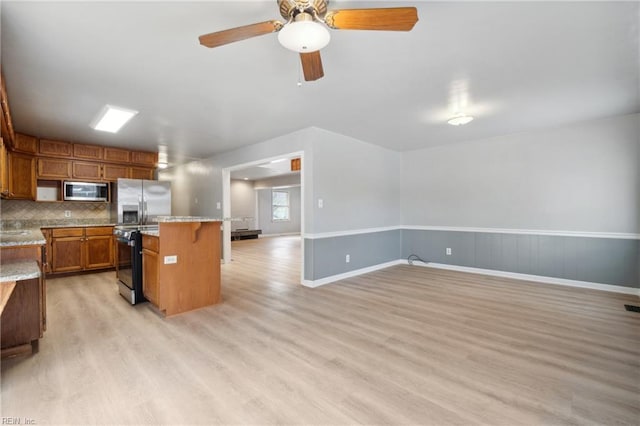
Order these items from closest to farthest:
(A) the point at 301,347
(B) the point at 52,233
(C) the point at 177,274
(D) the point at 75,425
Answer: (D) the point at 75,425 < (A) the point at 301,347 < (C) the point at 177,274 < (B) the point at 52,233

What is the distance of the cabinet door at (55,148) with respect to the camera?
191 inches

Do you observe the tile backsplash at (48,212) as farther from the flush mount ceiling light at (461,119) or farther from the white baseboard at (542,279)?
the white baseboard at (542,279)

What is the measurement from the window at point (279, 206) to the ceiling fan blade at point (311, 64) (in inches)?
416

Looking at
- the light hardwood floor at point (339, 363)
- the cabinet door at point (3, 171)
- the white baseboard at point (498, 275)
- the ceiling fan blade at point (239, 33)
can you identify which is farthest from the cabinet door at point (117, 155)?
the ceiling fan blade at point (239, 33)

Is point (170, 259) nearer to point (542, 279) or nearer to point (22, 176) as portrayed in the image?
A: point (22, 176)

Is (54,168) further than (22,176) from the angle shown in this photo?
Yes

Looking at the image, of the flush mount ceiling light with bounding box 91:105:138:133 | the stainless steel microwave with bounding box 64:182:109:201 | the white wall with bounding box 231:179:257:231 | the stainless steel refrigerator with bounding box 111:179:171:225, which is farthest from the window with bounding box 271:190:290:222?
the flush mount ceiling light with bounding box 91:105:138:133

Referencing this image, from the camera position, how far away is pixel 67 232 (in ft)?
16.0

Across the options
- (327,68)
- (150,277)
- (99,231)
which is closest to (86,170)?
(99,231)

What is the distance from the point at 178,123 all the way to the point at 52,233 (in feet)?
9.69

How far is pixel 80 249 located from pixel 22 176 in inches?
55.7

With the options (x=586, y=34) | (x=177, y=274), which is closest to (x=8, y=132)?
(x=177, y=274)

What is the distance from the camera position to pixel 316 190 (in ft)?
14.1

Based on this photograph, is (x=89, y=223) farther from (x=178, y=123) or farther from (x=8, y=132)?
(x=178, y=123)
